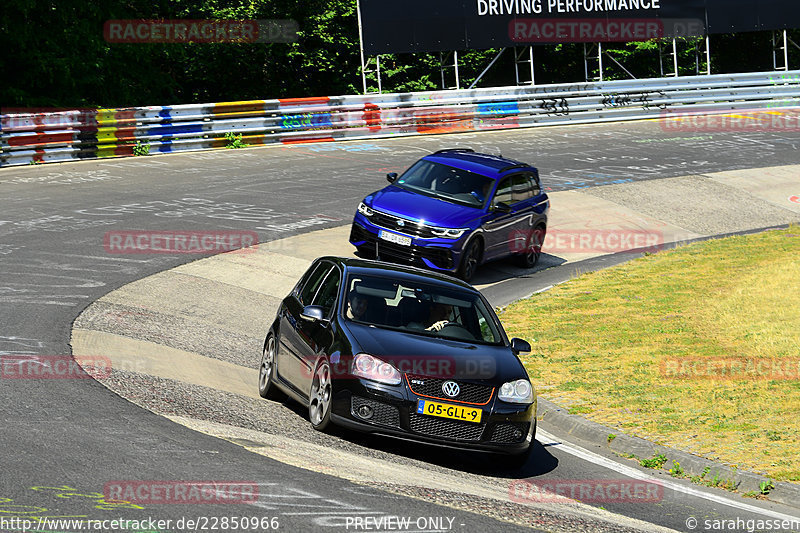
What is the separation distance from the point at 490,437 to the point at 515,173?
34.6 feet

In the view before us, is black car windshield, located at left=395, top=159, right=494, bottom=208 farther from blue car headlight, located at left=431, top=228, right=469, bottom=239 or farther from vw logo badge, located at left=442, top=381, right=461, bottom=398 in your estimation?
vw logo badge, located at left=442, top=381, right=461, bottom=398

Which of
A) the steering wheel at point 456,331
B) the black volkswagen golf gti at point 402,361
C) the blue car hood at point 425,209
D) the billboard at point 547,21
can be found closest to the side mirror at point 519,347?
the black volkswagen golf gti at point 402,361

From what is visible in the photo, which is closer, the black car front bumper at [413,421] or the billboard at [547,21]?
the black car front bumper at [413,421]

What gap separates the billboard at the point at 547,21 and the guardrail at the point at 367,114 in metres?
3.96

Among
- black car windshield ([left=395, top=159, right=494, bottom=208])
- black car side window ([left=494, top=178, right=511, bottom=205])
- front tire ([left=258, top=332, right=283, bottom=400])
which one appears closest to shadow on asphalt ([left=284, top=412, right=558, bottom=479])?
front tire ([left=258, top=332, right=283, bottom=400])

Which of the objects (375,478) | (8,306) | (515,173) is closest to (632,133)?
(515,173)

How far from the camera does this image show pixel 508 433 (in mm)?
8828

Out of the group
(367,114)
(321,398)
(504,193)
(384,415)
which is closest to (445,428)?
(384,415)

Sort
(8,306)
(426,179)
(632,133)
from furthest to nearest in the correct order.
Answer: (632,133), (426,179), (8,306)

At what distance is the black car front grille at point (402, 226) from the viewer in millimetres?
16672

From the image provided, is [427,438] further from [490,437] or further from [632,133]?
[632,133]

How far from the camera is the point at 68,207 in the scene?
20469 millimetres

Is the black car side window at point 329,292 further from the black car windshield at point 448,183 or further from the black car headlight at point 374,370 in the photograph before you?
the black car windshield at point 448,183

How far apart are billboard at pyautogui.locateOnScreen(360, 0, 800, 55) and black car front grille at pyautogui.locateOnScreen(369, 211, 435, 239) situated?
63.4ft
